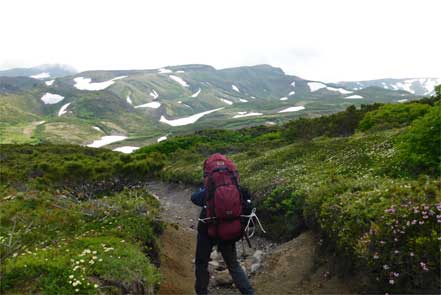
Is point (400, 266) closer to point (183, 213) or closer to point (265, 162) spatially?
point (183, 213)

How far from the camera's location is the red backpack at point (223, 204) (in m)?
6.79

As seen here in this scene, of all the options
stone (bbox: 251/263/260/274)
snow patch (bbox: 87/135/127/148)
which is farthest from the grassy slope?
snow patch (bbox: 87/135/127/148)

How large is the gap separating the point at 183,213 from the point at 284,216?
8.26 m

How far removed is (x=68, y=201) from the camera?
12359mm

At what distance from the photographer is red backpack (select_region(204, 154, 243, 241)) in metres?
6.79

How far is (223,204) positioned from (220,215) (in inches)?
8.2

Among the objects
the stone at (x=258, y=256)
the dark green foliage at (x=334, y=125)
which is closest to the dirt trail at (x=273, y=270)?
the stone at (x=258, y=256)

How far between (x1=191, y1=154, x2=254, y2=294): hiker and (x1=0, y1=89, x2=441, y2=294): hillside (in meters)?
1.47

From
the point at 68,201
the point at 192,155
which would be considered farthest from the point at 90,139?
the point at 68,201

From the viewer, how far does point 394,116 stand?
2998cm

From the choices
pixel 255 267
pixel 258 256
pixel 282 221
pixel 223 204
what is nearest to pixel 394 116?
pixel 282 221

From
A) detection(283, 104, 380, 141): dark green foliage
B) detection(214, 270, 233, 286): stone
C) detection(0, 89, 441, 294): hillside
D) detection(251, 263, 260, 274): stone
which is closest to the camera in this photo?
detection(0, 89, 441, 294): hillside

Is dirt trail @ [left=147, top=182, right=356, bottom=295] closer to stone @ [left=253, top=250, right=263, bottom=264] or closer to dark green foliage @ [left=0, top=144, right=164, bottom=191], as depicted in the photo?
stone @ [left=253, top=250, right=263, bottom=264]

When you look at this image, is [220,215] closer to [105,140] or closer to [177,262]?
[177,262]
